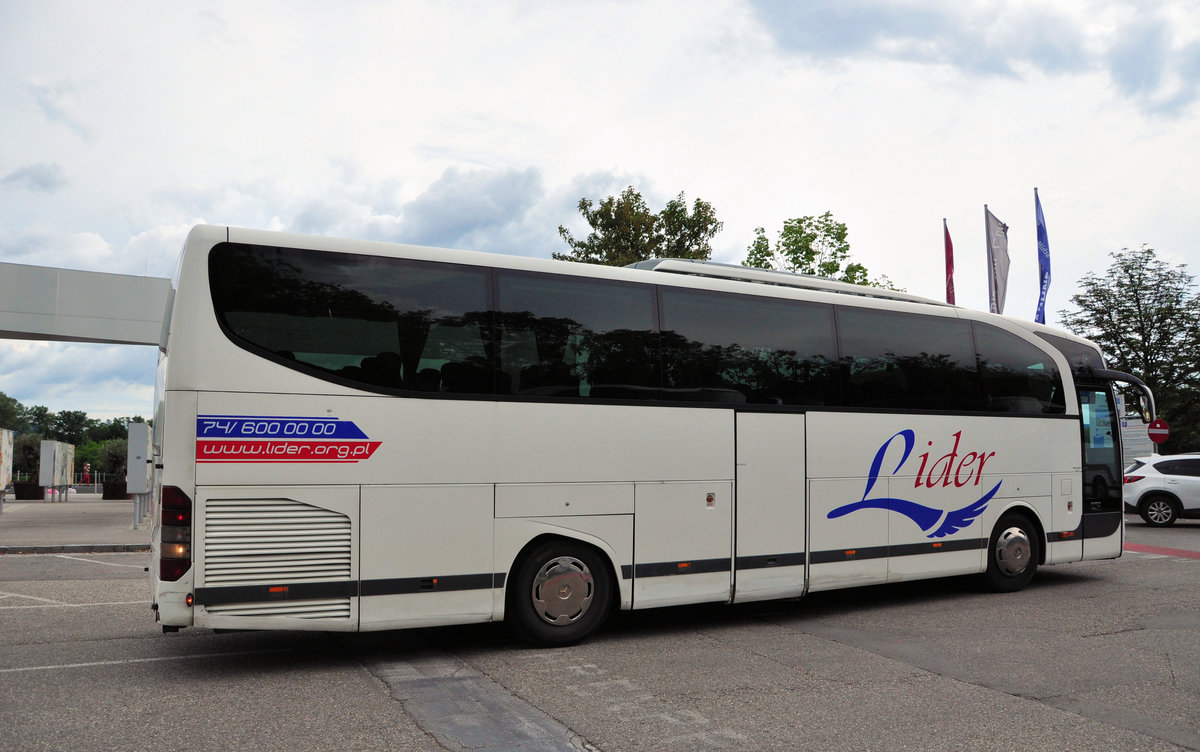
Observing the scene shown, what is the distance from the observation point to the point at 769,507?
30.3 feet

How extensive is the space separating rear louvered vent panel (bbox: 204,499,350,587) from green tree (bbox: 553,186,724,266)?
2365 centimetres

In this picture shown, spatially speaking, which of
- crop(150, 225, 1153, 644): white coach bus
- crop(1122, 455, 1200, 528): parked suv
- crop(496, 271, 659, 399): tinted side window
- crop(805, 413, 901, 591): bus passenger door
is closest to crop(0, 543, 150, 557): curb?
crop(150, 225, 1153, 644): white coach bus

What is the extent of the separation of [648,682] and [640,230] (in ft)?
80.7

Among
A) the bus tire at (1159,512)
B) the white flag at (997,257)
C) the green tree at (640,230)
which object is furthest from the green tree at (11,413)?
the bus tire at (1159,512)

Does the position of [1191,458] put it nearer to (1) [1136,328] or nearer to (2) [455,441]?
(2) [455,441]

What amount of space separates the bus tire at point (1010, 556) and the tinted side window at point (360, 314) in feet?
22.4

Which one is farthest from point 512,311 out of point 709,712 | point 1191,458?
point 1191,458

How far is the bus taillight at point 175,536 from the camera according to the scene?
22.0 feet

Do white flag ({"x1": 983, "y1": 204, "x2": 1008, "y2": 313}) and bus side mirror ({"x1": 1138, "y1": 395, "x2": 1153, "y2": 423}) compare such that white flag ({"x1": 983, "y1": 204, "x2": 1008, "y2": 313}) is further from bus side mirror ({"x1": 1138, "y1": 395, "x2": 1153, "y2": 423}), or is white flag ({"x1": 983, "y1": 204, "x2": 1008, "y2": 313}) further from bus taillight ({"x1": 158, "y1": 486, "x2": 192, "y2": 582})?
bus taillight ({"x1": 158, "y1": 486, "x2": 192, "y2": 582})

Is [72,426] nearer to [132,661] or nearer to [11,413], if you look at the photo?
[11,413]

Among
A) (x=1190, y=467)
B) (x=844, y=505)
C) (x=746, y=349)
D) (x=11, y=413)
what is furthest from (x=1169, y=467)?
(x=11, y=413)

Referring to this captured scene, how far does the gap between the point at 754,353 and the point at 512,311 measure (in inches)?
102

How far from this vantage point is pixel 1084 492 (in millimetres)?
12070

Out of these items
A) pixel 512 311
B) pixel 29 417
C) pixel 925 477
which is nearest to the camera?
pixel 512 311
